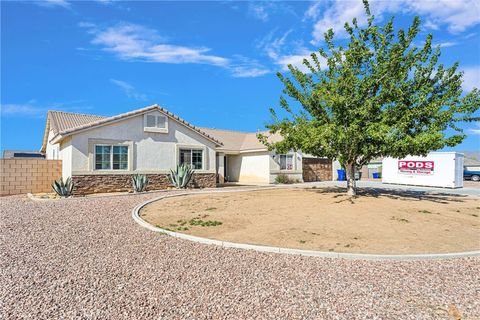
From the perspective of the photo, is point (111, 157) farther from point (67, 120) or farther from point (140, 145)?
point (67, 120)

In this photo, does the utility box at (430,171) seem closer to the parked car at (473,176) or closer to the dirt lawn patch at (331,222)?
the dirt lawn patch at (331,222)

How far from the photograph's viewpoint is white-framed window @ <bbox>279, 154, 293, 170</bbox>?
25.5 m

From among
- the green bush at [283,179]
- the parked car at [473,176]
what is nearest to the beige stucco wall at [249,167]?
the green bush at [283,179]

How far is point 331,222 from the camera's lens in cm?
892

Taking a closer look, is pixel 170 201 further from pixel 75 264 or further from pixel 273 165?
pixel 273 165

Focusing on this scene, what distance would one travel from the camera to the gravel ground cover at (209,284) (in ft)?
12.6

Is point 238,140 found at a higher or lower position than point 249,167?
higher

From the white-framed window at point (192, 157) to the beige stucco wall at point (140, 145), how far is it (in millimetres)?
303

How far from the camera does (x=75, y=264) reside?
18.0 ft

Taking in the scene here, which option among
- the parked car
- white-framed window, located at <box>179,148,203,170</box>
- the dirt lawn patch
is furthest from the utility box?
white-framed window, located at <box>179,148,203,170</box>

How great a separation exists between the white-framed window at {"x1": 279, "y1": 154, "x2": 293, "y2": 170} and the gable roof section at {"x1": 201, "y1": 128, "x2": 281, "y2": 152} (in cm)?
163

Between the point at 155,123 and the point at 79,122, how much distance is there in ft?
24.2

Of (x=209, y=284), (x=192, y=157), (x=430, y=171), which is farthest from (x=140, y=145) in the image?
(x=430, y=171)

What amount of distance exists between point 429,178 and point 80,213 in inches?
930
